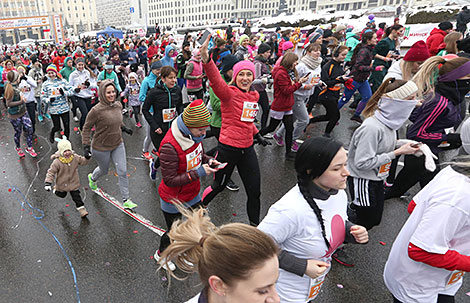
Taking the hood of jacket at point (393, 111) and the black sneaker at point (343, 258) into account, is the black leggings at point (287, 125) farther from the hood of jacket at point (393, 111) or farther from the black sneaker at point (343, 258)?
the hood of jacket at point (393, 111)

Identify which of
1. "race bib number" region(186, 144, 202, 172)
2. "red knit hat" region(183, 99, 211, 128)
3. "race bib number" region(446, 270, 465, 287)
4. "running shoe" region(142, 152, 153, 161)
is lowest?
"running shoe" region(142, 152, 153, 161)

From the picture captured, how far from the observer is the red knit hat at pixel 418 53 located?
4680 mm

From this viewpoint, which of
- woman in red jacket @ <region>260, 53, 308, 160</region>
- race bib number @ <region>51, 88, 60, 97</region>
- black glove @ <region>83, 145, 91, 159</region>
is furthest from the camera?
race bib number @ <region>51, 88, 60, 97</region>

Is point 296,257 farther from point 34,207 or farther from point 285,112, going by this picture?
point 34,207

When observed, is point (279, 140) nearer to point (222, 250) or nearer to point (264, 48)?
point (264, 48)

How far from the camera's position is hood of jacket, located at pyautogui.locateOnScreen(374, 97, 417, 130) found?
9.21ft

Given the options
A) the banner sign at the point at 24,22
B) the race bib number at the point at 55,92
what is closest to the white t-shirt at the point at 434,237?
the race bib number at the point at 55,92

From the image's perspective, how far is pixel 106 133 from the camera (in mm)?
4398

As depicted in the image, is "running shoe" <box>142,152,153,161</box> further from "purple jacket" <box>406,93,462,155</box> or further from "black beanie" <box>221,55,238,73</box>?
"purple jacket" <box>406,93,462,155</box>

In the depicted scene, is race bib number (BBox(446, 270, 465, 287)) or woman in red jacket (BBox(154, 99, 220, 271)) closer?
race bib number (BBox(446, 270, 465, 287))

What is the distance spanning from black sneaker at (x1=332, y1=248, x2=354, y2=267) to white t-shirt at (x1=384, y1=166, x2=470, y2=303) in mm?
1411

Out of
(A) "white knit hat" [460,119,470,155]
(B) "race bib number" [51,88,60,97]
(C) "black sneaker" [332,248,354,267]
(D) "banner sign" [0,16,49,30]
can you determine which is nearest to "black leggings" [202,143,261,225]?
(C) "black sneaker" [332,248,354,267]

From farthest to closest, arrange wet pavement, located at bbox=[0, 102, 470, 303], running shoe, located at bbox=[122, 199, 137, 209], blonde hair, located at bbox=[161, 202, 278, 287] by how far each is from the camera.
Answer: running shoe, located at bbox=[122, 199, 137, 209] < wet pavement, located at bbox=[0, 102, 470, 303] < blonde hair, located at bbox=[161, 202, 278, 287]

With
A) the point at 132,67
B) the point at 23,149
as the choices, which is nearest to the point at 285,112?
the point at 23,149
